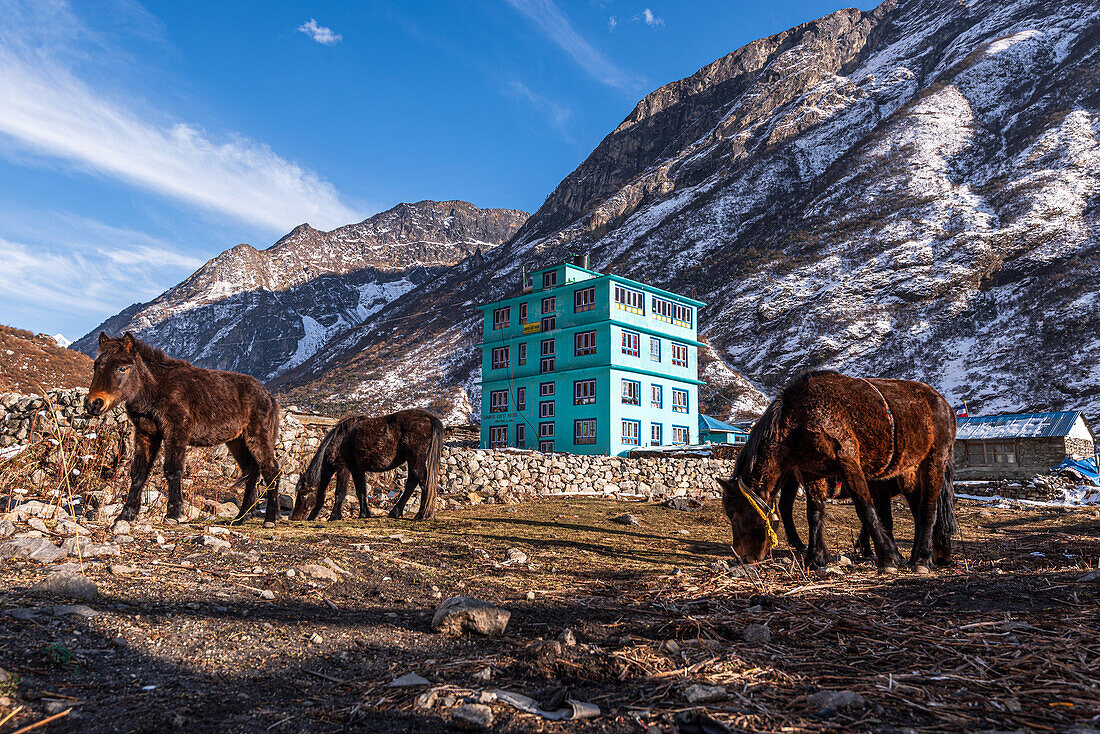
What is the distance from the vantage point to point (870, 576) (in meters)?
6.41

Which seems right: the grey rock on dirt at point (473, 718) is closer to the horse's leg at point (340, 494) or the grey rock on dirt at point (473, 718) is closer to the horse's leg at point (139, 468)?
the horse's leg at point (139, 468)

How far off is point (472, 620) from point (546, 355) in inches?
1453

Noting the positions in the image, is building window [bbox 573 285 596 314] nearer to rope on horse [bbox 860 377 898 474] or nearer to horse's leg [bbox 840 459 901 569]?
rope on horse [bbox 860 377 898 474]

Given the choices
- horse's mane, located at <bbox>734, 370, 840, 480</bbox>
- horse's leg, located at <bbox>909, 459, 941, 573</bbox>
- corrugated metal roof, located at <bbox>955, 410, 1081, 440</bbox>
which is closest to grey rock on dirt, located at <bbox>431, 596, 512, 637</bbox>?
horse's mane, located at <bbox>734, 370, 840, 480</bbox>

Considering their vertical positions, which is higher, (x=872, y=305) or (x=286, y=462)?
(x=872, y=305)

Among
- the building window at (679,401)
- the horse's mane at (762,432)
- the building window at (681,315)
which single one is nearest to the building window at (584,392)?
the building window at (679,401)

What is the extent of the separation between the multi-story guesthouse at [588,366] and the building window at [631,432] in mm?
61

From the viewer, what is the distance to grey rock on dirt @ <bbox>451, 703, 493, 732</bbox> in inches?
101

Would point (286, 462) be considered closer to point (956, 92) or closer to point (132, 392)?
point (132, 392)

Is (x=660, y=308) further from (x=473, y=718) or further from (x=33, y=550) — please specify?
(x=473, y=718)

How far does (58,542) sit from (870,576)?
7805 mm

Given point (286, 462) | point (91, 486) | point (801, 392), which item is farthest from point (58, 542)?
point (286, 462)

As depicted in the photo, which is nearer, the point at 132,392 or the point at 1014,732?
the point at 1014,732

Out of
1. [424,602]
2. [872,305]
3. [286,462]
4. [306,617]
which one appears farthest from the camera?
[872,305]
